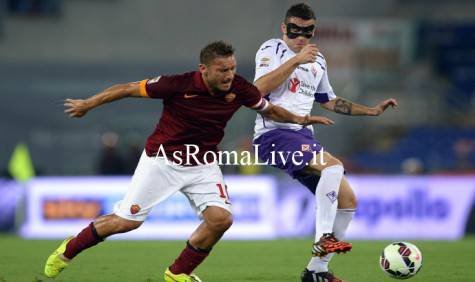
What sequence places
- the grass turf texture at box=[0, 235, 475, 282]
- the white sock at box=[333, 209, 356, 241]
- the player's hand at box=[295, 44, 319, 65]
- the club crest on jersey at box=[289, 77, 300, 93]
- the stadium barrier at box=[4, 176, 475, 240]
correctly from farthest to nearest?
1. the stadium barrier at box=[4, 176, 475, 240]
2. the grass turf texture at box=[0, 235, 475, 282]
3. the club crest on jersey at box=[289, 77, 300, 93]
4. the white sock at box=[333, 209, 356, 241]
5. the player's hand at box=[295, 44, 319, 65]

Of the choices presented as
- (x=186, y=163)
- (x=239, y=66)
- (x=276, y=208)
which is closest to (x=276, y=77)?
(x=186, y=163)

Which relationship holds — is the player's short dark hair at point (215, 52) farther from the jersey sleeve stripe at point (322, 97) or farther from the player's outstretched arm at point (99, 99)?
the jersey sleeve stripe at point (322, 97)

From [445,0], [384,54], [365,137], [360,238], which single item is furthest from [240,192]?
[445,0]

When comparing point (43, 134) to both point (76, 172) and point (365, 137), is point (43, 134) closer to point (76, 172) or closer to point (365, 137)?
point (76, 172)

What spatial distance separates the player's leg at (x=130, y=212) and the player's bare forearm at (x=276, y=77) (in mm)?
1127

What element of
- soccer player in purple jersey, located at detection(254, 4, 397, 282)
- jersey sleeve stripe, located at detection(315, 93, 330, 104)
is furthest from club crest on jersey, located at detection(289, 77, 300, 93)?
jersey sleeve stripe, located at detection(315, 93, 330, 104)

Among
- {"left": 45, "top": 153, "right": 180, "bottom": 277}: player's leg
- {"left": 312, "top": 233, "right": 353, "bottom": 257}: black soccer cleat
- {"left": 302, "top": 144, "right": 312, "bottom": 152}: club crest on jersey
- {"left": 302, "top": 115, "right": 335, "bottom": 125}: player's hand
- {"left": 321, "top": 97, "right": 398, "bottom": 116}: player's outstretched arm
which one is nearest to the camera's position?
{"left": 312, "top": 233, "right": 353, "bottom": 257}: black soccer cleat

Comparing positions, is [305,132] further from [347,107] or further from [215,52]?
[215,52]

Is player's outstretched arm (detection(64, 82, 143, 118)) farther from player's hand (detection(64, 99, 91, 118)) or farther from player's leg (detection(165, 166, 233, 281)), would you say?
player's leg (detection(165, 166, 233, 281))

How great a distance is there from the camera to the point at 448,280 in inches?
382

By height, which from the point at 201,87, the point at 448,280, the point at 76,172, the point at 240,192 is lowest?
the point at 76,172

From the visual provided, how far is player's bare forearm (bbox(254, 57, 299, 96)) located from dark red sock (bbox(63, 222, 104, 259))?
1936 millimetres

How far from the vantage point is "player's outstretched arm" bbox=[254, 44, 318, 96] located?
904 cm

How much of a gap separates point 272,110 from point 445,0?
19627mm
